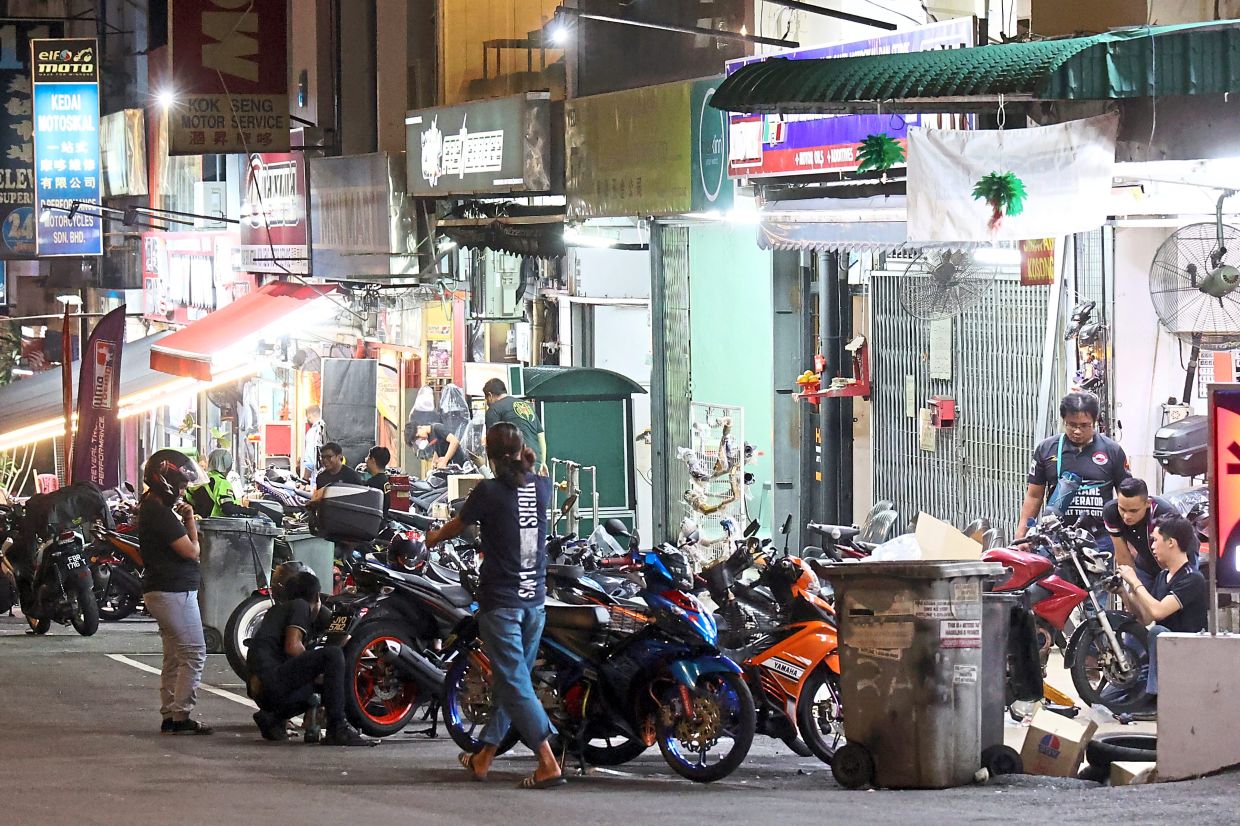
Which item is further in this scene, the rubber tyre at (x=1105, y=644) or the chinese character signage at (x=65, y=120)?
the chinese character signage at (x=65, y=120)

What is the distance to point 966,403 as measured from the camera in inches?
653

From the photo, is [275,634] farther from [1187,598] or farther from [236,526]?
[1187,598]

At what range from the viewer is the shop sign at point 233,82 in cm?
2464

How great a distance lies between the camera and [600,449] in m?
19.8

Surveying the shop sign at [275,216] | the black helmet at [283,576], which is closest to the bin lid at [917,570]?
the black helmet at [283,576]

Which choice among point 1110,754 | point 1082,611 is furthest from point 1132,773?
point 1082,611

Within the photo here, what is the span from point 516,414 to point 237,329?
940cm

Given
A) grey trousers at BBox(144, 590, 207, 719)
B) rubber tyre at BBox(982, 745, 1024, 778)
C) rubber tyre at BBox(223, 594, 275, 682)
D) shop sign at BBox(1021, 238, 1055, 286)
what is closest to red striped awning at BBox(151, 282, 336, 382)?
rubber tyre at BBox(223, 594, 275, 682)

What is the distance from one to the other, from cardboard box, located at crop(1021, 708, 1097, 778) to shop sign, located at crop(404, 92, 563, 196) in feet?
39.2

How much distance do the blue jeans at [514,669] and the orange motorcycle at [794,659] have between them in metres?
1.25

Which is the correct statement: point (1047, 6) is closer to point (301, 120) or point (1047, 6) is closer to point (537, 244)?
point (537, 244)

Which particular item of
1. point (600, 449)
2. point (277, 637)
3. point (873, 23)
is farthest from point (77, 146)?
point (277, 637)

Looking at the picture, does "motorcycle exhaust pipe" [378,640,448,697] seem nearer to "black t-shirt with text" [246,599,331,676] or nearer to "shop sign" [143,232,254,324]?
"black t-shirt with text" [246,599,331,676]

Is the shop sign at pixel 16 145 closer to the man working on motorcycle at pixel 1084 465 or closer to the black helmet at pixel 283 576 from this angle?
the black helmet at pixel 283 576
